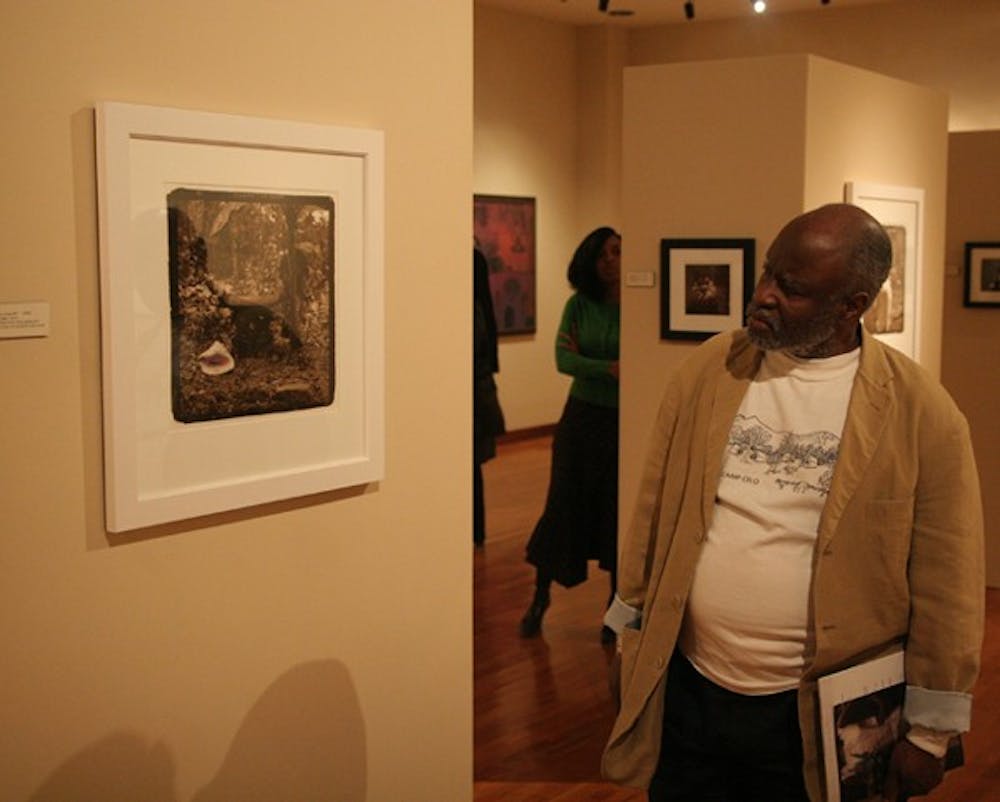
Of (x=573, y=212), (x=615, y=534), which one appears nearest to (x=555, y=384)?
(x=573, y=212)

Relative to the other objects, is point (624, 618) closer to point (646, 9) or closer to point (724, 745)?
point (724, 745)

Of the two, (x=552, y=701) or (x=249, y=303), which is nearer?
(x=249, y=303)

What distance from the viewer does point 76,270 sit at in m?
2.31

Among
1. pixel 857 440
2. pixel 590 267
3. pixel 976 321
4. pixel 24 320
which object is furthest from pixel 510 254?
pixel 24 320

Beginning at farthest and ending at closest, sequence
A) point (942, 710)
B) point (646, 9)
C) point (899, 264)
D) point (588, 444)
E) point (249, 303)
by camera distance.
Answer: point (646, 9), point (899, 264), point (588, 444), point (249, 303), point (942, 710)

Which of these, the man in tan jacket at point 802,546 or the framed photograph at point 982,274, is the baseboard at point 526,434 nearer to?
the framed photograph at point 982,274

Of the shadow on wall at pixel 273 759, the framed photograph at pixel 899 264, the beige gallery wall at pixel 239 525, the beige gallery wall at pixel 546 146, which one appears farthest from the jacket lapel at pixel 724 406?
the beige gallery wall at pixel 546 146

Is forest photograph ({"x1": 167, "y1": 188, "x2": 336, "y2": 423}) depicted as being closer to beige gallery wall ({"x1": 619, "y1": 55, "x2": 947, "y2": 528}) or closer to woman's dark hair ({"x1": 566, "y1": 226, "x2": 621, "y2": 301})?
beige gallery wall ({"x1": 619, "y1": 55, "x2": 947, "y2": 528})

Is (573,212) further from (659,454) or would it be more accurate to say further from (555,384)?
(659,454)

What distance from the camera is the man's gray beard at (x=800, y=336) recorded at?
253 centimetres

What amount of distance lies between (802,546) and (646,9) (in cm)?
1039

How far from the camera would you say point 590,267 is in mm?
5891

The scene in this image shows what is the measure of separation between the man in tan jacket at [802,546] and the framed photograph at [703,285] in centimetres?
263

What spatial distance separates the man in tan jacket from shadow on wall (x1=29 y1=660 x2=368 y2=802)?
65 cm
